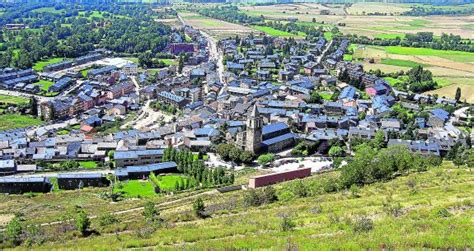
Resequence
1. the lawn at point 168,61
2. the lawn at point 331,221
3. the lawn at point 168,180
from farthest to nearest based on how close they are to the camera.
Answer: the lawn at point 168,61, the lawn at point 168,180, the lawn at point 331,221

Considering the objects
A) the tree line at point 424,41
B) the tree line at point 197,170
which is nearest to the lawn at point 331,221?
the tree line at point 197,170

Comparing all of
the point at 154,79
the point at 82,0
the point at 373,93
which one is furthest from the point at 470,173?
the point at 82,0

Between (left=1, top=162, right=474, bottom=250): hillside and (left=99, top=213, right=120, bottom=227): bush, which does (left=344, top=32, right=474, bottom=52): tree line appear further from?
→ (left=99, top=213, right=120, bottom=227): bush

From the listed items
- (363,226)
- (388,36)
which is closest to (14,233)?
(363,226)

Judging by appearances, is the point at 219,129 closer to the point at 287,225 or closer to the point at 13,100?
the point at 287,225

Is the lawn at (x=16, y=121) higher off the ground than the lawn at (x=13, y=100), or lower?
lower

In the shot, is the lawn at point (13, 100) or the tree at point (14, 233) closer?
the tree at point (14, 233)

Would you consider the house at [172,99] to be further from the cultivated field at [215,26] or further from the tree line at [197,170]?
the cultivated field at [215,26]
